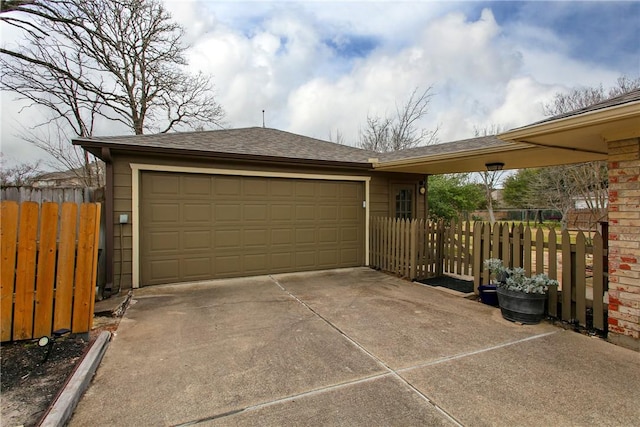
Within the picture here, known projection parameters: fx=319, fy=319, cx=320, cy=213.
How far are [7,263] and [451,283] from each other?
6.21m

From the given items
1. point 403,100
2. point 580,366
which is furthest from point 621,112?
point 403,100

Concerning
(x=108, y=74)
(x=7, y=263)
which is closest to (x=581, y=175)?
(x=7, y=263)

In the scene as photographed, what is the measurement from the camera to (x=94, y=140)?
4.97 m

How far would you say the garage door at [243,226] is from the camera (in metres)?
5.70

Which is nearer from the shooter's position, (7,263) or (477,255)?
(7,263)

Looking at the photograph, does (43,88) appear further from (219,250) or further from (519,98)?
(519,98)

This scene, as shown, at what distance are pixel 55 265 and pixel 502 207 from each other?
2937cm

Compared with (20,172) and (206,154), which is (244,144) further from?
(20,172)

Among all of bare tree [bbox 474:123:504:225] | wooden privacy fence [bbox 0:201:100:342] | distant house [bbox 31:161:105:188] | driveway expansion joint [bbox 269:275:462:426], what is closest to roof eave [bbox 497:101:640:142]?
driveway expansion joint [bbox 269:275:462:426]

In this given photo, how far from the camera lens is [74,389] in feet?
7.46

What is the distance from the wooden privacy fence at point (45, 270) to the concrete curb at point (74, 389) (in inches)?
13.7

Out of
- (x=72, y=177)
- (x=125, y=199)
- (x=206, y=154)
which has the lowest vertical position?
(x=125, y=199)

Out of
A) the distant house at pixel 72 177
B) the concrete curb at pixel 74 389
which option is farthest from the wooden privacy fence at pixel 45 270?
the distant house at pixel 72 177

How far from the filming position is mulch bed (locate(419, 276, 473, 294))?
5.60 metres
